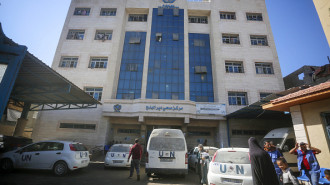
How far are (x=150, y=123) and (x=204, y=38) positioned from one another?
1406cm

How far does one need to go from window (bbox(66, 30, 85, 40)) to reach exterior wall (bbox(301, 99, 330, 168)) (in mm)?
24100

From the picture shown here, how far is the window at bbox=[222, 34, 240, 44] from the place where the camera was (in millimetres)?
20886

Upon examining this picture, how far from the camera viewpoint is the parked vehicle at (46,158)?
708 cm

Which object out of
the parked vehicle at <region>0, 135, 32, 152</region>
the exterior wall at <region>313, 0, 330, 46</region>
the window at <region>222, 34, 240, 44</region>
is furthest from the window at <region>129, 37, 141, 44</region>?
the exterior wall at <region>313, 0, 330, 46</region>

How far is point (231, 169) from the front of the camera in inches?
186

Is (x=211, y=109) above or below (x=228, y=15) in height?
below

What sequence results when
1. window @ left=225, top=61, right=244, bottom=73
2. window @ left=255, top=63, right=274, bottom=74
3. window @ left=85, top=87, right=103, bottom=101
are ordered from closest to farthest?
window @ left=85, top=87, right=103, bottom=101 < window @ left=255, top=63, right=274, bottom=74 < window @ left=225, top=61, right=244, bottom=73

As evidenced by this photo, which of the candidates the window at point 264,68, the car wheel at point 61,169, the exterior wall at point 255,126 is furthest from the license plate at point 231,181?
the window at point 264,68

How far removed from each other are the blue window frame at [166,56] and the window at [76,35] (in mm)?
9684

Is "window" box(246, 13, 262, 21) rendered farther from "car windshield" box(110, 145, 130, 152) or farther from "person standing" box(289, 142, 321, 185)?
"car windshield" box(110, 145, 130, 152)

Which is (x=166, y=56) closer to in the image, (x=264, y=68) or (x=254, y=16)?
(x=264, y=68)

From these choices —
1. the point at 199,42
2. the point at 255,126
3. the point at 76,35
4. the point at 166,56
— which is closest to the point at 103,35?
the point at 76,35

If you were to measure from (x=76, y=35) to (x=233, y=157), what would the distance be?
23.8 metres

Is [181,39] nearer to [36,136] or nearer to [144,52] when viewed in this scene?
[144,52]
